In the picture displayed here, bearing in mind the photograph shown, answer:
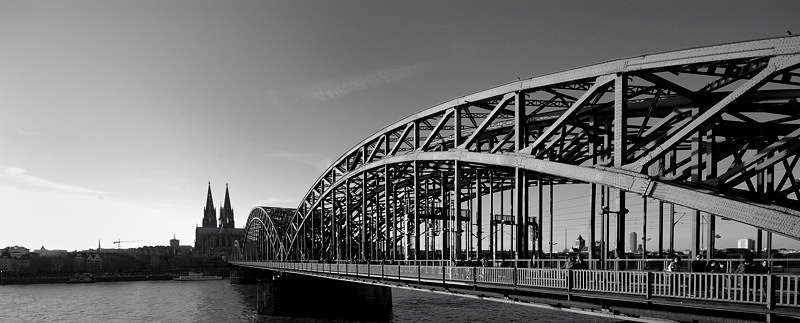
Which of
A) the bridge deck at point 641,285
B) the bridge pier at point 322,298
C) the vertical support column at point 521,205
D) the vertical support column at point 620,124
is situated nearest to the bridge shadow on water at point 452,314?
the bridge pier at point 322,298

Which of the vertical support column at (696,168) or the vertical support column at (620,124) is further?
the vertical support column at (696,168)

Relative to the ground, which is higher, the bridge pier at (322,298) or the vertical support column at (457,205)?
the vertical support column at (457,205)

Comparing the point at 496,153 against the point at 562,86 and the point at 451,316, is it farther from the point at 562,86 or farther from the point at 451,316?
the point at 451,316

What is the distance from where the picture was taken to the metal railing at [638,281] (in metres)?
13.4

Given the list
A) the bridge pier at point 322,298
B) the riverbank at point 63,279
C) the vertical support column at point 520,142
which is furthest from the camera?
the riverbank at point 63,279

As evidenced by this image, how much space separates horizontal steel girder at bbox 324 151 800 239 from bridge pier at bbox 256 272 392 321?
36.0 metres

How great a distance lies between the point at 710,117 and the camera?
15609 millimetres

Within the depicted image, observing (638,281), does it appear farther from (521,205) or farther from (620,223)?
(521,205)

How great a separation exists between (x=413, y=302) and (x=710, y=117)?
57982 millimetres

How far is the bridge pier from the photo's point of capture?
58031mm

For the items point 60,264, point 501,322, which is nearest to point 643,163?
point 501,322

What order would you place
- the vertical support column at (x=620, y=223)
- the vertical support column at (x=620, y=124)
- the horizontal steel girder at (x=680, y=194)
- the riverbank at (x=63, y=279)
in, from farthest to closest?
the riverbank at (x=63, y=279) → the vertical support column at (x=620, y=223) → the vertical support column at (x=620, y=124) → the horizontal steel girder at (x=680, y=194)

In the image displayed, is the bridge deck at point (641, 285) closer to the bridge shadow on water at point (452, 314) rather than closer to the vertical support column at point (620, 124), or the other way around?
the vertical support column at point (620, 124)

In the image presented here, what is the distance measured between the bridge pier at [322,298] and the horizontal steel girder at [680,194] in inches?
1419
